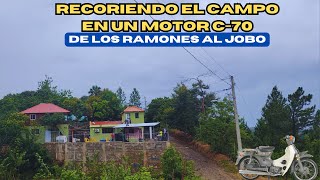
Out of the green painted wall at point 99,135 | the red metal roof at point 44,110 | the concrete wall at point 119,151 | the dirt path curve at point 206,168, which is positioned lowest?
the dirt path curve at point 206,168

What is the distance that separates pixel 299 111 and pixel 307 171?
23.1 metres

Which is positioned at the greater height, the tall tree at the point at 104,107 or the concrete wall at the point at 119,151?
the tall tree at the point at 104,107

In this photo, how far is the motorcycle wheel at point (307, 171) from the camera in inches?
351

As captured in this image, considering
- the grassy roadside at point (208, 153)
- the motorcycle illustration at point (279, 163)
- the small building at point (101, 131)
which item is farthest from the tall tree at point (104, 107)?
the motorcycle illustration at point (279, 163)

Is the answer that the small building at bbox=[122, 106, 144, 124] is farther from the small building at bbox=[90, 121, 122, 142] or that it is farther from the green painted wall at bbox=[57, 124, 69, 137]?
A: the green painted wall at bbox=[57, 124, 69, 137]

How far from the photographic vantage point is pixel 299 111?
30.7 metres

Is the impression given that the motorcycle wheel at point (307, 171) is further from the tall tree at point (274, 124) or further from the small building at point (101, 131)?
the small building at point (101, 131)

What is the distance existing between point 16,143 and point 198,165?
51.3 ft

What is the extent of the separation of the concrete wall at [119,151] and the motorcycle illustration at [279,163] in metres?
19.0

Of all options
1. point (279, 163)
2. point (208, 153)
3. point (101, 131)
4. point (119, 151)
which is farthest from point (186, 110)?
point (279, 163)

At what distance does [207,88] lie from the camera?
40219mm

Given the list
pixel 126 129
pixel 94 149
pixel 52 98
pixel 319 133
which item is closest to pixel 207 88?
pixel 126 129

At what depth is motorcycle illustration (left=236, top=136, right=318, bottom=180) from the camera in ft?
29.5

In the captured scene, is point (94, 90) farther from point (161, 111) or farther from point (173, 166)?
point (173, 166)
